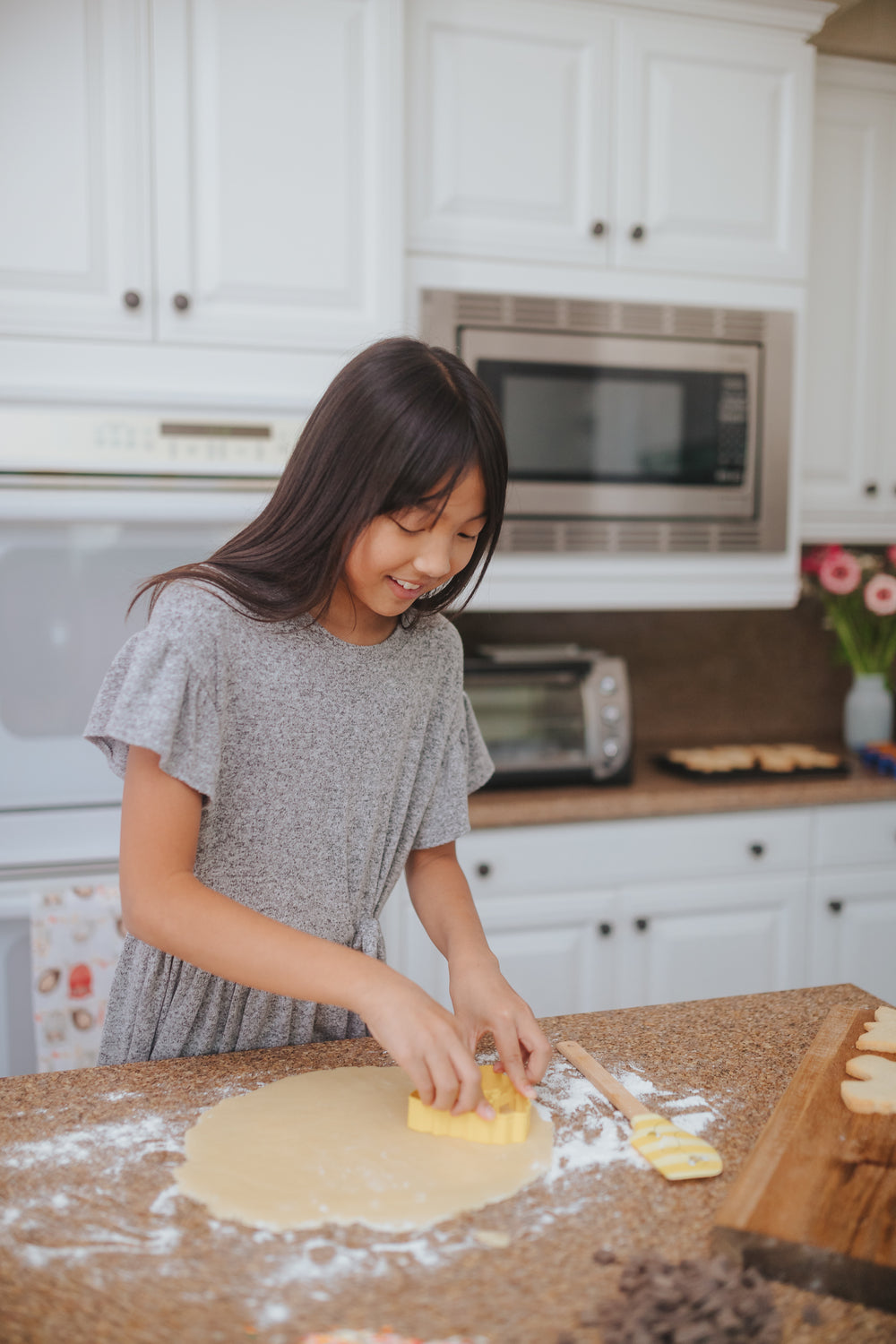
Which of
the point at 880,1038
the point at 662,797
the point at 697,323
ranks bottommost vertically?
the point at 662,797

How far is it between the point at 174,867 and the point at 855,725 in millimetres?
2080

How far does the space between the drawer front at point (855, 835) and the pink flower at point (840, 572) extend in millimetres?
486

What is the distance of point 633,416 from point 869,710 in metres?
0.96

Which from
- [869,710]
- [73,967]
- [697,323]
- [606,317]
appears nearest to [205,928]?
[73,967]

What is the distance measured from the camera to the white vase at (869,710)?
102 inches

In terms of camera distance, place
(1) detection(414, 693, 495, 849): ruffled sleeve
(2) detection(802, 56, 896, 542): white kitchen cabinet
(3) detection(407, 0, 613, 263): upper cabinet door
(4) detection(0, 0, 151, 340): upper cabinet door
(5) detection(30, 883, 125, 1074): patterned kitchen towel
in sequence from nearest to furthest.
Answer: (1) detection(414, 693, 495, 849): ruffled sleeve, (5) detection(30, 883, 125, 1074): patterned kitchen towel, (4) detection(0, 0, 151, 340): upper cabinet door, (3) detection(407, 0, 613, 263): upper cabinet door, (2) detection(802, 56, 896, 542): white kitchen cabinet

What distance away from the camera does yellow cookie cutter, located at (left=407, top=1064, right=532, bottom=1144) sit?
840 millimetres

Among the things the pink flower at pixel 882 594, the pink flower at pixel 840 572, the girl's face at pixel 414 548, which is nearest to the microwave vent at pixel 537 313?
the pink flower at pixel 840 572

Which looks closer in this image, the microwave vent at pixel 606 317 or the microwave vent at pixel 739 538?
the microwave vent at pixel 606 317

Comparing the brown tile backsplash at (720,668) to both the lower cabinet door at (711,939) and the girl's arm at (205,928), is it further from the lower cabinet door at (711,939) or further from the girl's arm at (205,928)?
the girl's arm at (205,928)

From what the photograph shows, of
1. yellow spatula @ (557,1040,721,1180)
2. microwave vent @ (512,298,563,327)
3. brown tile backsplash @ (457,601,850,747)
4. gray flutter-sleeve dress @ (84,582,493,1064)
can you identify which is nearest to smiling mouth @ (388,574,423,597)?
gray flutter-sleeve dress @ (84,582,493,1064)

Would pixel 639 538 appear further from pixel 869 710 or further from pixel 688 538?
pixel 869 710

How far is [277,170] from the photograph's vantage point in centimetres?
184

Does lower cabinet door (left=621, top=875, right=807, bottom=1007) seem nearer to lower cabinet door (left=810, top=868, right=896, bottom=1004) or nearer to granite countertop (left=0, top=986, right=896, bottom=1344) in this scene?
lower cabinet door (left=810, top=868, right=896, bottom=1004)
